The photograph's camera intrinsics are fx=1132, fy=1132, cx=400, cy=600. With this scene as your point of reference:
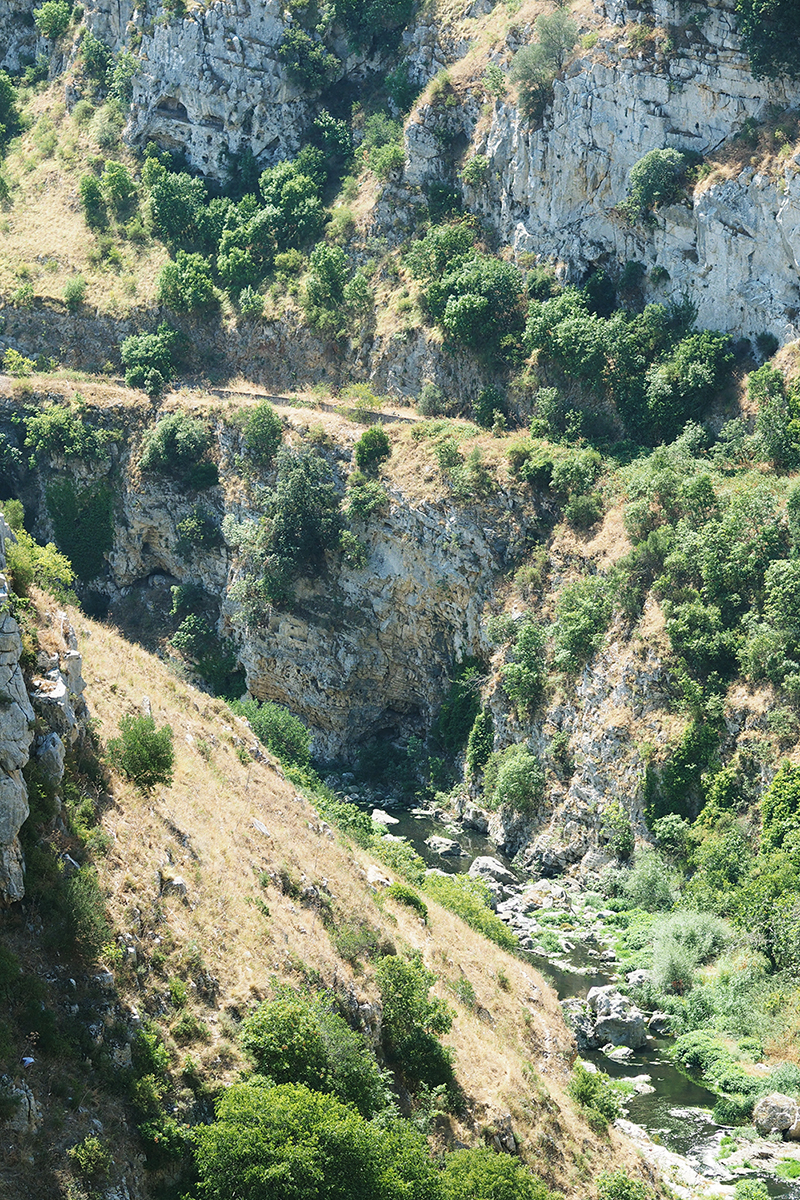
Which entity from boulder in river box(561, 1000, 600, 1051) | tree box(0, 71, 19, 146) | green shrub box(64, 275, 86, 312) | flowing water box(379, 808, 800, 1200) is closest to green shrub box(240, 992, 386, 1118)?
flowing water box(379, 808, 800, 1200)

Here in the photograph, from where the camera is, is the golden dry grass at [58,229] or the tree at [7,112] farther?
the tree at [7,112]

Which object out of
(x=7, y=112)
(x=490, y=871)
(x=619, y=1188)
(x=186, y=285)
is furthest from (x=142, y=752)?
(x=7, y=112)

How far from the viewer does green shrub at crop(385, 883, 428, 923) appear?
3238 cm

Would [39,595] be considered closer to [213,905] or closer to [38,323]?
[213,905]

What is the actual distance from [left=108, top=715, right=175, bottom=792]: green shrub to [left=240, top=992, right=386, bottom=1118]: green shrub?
584cm

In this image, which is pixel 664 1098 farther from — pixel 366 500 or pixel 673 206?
pixel 673 206

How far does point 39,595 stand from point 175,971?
8.23m

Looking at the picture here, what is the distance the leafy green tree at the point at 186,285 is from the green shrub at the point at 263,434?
10.2 meters

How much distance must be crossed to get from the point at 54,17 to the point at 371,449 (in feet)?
140

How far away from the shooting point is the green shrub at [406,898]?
106ft

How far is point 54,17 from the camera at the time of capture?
249 ft

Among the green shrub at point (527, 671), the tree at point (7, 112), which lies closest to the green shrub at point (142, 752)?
the green shrub at point (527, 671)

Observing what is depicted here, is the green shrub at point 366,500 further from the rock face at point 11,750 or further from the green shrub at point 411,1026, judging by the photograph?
the rock face at point 11,750

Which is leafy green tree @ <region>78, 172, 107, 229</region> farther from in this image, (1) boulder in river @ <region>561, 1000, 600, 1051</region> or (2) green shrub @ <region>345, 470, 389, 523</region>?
(1) boulder in river @ <region>561, 1000, 600, 1051</region>
